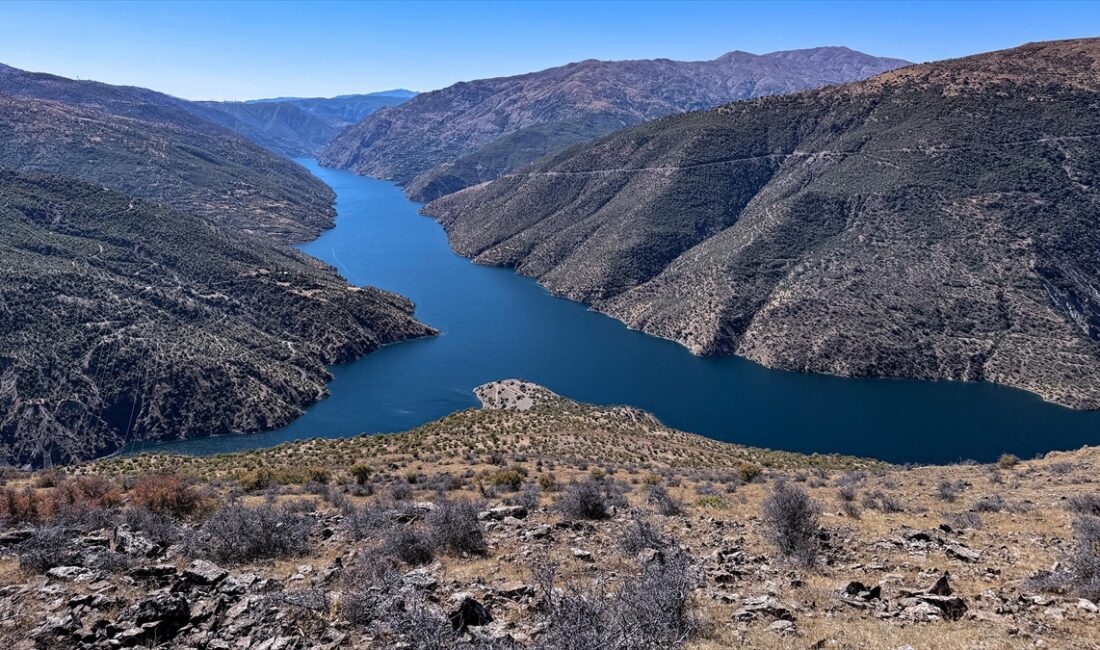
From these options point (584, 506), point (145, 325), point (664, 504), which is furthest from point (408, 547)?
point (145, 325)

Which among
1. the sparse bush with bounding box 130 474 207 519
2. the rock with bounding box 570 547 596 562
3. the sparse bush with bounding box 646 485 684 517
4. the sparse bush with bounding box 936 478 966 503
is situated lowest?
the sparse bush with bounding box 130 474 207 519

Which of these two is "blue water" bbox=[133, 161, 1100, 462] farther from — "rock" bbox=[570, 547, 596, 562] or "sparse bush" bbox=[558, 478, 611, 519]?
"rock" bbox=[570, 547, 596, 562]

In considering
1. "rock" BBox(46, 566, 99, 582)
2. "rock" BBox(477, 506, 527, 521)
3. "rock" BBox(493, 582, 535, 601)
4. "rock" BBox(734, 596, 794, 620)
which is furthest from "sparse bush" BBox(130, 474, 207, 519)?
"rock" BBox(734, 596, 794, 620)

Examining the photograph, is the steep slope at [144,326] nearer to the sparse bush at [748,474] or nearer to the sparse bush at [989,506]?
Result: the sparse bush at [748,474]

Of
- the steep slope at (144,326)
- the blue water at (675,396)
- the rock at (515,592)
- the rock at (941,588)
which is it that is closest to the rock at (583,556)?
the rock at (515,592)

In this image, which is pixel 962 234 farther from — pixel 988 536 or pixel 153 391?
pixel 153 391

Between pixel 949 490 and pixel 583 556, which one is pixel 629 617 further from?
pixel 949 490
